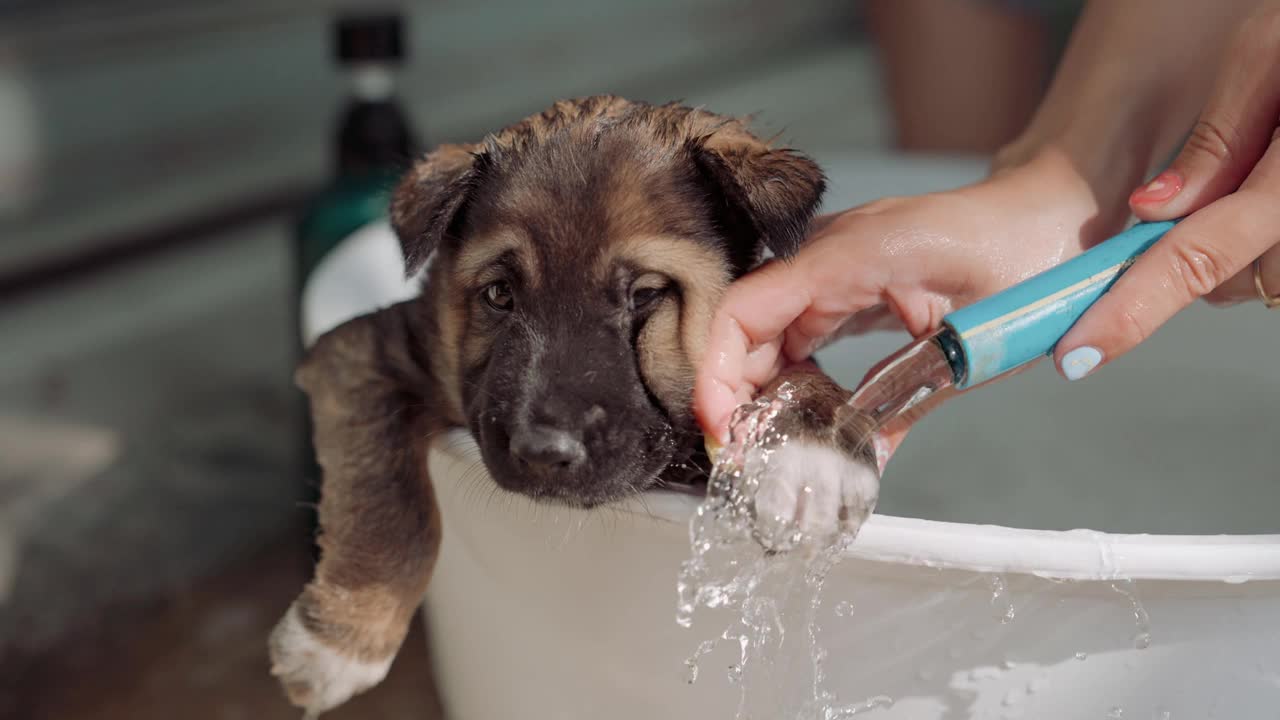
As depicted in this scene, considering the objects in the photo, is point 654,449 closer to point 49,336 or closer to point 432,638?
point 432,638

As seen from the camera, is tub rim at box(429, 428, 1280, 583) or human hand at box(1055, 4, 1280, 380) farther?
human hand at box(1055, 4, 1280, 380)

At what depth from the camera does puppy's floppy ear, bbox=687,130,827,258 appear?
1.67 m

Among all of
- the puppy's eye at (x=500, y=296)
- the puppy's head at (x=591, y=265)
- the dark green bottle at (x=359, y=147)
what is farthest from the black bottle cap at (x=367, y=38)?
the puppy's eye at (x=500, y=296)

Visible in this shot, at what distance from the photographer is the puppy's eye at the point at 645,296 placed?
1.75 m

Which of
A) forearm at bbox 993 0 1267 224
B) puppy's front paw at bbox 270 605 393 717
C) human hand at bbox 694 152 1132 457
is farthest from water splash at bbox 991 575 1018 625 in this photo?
puppy's front paw at bbox 270 605 393 717

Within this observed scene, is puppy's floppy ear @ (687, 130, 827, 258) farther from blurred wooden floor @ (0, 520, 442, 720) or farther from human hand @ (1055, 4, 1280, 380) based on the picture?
blurred wooden floor @ (0, 520, 442, 720)

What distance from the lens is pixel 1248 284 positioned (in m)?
1.86

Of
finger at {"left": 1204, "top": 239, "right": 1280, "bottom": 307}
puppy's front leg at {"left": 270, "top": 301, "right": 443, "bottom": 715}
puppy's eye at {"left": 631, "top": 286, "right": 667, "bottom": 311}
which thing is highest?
finger at {"left": 1204, "top": 239, "right": 1280, "bottom": 307}

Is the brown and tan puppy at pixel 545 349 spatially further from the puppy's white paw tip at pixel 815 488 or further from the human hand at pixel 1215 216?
the human hand at pixel 1215 216

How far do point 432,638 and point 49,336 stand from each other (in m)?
1.57

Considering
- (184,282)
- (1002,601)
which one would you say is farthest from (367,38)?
(1002,601)

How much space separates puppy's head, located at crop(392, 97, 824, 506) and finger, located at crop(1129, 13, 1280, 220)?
0.52m

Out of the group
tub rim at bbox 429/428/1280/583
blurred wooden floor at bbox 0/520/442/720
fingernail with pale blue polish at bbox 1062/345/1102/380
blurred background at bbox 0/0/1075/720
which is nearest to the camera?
tub rim at bbox 429/428/1280/583

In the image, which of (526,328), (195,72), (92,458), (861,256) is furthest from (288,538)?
(861,256)
